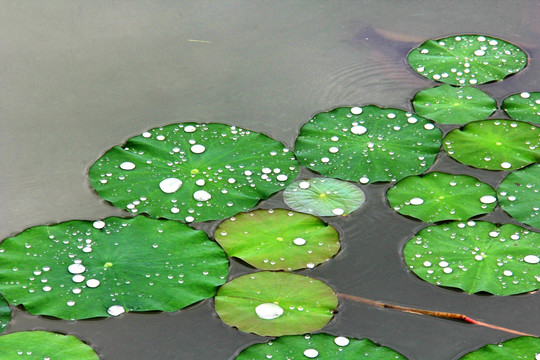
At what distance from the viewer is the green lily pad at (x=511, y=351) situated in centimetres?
190

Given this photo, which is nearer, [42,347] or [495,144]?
[42,347]

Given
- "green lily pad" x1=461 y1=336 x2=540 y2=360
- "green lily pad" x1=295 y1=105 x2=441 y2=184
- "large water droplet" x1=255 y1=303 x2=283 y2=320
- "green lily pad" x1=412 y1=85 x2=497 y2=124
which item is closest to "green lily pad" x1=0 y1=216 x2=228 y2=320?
"large water droplet" x1=255 y1=303 x2=283 y2=320

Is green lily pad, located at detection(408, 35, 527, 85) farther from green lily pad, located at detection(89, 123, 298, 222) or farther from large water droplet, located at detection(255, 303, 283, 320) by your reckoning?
large water droplet, located at detection(255, 303, 283, 320)

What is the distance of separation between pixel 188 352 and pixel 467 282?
2.76 ft

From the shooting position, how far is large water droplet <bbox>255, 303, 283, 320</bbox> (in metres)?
1.99

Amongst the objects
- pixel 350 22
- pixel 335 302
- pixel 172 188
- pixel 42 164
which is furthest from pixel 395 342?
pixel 350 22

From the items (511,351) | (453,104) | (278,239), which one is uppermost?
(453,104)

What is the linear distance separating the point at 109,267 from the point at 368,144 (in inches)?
41.3

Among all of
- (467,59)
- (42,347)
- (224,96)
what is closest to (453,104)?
(467,59)

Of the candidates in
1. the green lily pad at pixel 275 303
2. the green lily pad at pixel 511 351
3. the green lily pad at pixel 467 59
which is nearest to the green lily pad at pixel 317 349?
the green lily pad at pixel 275 303

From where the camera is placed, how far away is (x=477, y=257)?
2168 millimetres

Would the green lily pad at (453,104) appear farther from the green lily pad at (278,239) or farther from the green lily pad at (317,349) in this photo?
the green lily pad at (317,349)

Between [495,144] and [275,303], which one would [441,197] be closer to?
[495,144]

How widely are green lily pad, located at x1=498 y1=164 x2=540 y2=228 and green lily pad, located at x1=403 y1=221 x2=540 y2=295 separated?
0.26 feet
